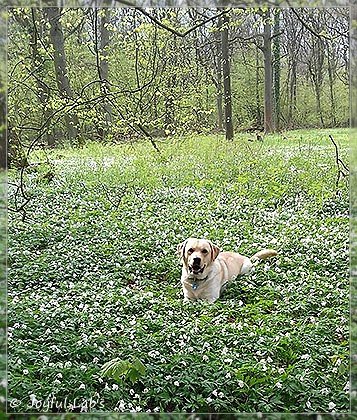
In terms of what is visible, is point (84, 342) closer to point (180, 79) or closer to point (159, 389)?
point (159, 389)

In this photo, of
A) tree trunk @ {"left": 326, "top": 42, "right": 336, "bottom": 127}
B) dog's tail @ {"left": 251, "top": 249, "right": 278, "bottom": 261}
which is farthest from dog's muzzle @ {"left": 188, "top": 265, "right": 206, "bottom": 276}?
tree trunk @ {"left": 326, "top": 42, "right": 336, "bottom": 127}

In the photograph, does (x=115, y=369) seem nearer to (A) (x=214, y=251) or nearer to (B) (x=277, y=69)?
(A) (x=214, y=251)

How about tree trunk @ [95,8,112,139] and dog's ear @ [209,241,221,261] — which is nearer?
dog's ear @ [209,241,221,261]

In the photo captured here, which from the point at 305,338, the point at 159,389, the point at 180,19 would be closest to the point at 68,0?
the point at 180,19

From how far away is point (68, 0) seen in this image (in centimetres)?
250

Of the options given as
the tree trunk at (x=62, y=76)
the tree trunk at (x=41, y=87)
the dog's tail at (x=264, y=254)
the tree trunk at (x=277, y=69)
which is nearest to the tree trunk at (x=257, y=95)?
the tree trunk at (x=277, y=69)

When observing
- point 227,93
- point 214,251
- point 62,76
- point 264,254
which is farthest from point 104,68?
point 264,254

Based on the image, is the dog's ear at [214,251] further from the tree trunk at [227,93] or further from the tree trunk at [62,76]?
the tree trunk at [62,76]

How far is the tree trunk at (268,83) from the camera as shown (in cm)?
371

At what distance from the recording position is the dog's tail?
3781 mm

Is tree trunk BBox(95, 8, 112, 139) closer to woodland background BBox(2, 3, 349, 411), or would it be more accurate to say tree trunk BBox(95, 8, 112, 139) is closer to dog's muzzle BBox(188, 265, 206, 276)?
woodland background BBox(2, 3, 349, 411)

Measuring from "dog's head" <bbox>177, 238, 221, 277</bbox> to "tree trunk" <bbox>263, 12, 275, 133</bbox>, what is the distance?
3.19 ft

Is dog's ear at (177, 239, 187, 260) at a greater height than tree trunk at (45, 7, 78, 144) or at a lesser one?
lesser

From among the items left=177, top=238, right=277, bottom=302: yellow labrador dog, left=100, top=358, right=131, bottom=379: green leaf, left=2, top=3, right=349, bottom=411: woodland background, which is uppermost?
left=2, top=3, right=349, bottom=411: woodland background
